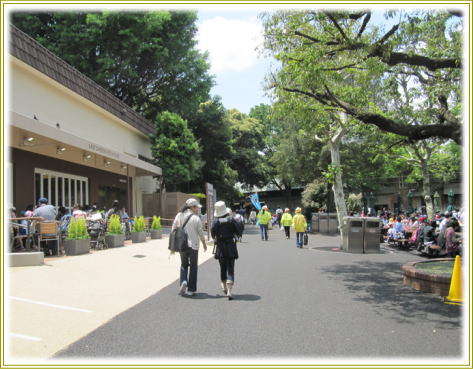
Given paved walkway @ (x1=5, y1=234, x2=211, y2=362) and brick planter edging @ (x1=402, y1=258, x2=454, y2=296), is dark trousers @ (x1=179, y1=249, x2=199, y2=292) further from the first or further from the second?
brick planter edging @ (x1=402, y1=258, x2=454, y2=296)

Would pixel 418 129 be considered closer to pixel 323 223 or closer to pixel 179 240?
pixel 179 240

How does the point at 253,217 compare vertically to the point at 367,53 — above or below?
below

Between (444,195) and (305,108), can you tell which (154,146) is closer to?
(305,108)

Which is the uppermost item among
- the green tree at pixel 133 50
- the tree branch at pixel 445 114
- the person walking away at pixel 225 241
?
the green tree at pixel 133 50

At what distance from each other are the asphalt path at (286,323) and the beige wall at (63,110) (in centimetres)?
954

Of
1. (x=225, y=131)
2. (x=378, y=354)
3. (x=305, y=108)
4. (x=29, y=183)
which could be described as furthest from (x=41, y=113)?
(x=225, y=131)

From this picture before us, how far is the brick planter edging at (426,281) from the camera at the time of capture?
7.59 m

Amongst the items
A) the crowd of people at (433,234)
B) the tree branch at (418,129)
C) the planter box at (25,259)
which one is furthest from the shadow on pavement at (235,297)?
the crowd of people at (433,234)

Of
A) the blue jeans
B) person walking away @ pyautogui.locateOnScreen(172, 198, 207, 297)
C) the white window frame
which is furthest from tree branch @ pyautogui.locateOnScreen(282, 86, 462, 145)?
the white window frame

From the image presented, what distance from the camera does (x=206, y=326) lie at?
579 centimetres

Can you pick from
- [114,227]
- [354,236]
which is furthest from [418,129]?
[114,227]

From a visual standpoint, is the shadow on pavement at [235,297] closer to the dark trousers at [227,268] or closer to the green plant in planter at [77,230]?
the dark trousers at [227,268]

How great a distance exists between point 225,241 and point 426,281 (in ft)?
12.4

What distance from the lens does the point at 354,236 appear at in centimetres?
1582
